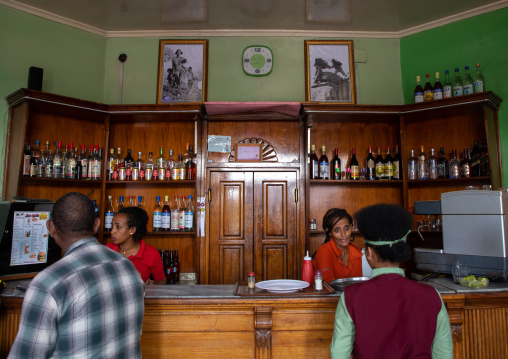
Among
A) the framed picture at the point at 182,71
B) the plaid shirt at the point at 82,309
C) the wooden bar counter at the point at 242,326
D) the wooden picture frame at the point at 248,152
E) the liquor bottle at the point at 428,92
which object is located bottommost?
the wooden bar counter at the point at 242,326

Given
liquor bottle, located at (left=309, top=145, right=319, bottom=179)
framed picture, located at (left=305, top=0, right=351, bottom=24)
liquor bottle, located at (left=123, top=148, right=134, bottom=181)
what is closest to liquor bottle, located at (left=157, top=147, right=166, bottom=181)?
liquor bottle, located at (left=123, top=148, right=134, bottom=181)

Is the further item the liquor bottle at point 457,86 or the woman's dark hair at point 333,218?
the liquor bottle at point 457,86

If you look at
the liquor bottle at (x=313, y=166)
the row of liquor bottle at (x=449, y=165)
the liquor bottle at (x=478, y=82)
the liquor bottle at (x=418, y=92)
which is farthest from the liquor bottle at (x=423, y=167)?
the liquor bottle at (x=313, y=166)

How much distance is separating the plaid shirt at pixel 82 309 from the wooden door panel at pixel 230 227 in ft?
7.09

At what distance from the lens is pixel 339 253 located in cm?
267

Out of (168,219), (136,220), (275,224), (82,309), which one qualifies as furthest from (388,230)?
(168,219)

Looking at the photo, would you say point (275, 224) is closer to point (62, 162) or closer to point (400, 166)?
point (400, 166)

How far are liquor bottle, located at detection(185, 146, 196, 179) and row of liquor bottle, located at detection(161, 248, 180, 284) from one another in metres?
0.78

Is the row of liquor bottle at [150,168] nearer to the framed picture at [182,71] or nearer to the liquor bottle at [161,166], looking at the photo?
the liquor bottle at [161,166]

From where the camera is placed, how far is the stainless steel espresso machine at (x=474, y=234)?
7.14 ft

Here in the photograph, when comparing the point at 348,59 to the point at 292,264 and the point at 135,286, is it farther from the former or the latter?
the point at 135,286

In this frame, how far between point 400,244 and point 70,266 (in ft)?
3.84

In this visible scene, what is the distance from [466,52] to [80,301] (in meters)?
3.95

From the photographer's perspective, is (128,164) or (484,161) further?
(128,164)
